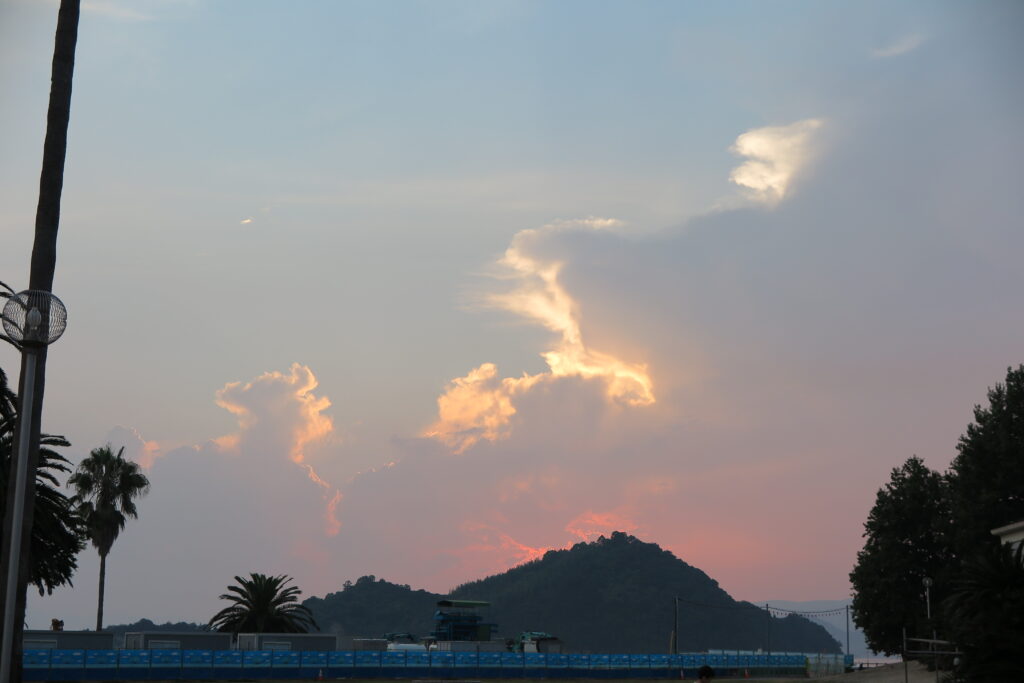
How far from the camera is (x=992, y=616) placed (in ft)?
107

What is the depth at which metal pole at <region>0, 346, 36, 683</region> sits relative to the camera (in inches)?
837

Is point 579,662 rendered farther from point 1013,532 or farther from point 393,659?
point 1013,532

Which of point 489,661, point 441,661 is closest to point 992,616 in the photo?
point 441,661

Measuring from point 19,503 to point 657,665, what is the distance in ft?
275

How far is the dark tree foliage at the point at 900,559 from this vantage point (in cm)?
8588

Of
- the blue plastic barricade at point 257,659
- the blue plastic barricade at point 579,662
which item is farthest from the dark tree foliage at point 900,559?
the blue plastic barricade at point 257,659

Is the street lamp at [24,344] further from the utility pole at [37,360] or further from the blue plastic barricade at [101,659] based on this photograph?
the blue plastic barricade at [101,659]

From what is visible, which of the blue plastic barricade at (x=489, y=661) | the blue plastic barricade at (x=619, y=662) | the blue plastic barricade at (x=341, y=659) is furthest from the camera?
the blue plastic barricade at (x=619, y=662)

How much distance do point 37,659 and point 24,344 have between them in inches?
1950

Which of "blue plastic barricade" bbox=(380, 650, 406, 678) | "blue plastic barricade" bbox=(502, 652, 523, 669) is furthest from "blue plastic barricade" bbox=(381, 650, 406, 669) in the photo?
"blue plastic barricade" bbox=(502, 652, 523, 669)

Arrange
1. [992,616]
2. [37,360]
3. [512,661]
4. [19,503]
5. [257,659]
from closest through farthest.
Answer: [19,503] → [37,360] → [992,616] → [257,659] → [512,661]

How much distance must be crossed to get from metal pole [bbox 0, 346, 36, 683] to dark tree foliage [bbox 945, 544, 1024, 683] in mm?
27165

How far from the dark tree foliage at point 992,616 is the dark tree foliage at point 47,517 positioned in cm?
3678

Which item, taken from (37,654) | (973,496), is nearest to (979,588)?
(973,496)
